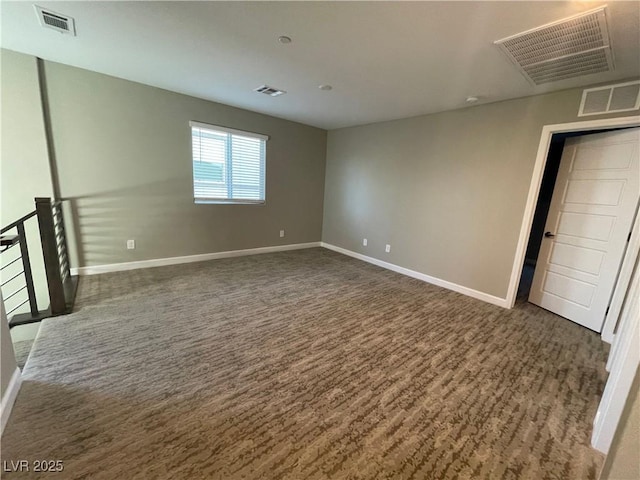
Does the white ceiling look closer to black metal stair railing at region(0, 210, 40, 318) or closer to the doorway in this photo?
black metal stair railing at region(0, 210, 40, 318)

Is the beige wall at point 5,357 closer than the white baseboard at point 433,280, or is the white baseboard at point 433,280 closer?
→ the beige wall at point 5,357

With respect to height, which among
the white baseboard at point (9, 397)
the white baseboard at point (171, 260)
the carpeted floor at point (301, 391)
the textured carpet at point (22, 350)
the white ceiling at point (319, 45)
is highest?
the white ceiling at point (319, 45)

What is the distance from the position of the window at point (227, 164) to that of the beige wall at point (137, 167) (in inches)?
4.6

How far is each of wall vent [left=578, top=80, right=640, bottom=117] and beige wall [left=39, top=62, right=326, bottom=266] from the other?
4023 millimetres

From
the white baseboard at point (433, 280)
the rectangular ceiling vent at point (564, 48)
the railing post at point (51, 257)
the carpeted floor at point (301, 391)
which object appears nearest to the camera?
the carpeted floor at point (301, 391)

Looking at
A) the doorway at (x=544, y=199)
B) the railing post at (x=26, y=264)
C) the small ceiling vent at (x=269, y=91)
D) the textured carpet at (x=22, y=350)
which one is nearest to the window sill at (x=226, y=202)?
the small ceiling vent at (x=269, y=91)

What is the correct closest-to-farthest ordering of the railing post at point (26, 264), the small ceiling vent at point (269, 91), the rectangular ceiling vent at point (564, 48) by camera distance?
the rectangular ceiling vent at point (564, 48) < the railing post at point (26, 264) < the small ceiling vent at point (269, 91)

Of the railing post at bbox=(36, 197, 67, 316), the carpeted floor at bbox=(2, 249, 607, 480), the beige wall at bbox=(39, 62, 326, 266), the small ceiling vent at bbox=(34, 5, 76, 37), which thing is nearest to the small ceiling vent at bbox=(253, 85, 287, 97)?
the beige wall at bbox=(39, 62, 326, 266)

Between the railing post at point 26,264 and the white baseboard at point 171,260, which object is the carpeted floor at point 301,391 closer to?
the railing post at point 26,264

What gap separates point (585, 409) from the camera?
66.6 inches

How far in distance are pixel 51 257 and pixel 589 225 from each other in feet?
17.7

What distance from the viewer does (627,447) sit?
106 cm

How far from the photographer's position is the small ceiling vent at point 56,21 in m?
1.95

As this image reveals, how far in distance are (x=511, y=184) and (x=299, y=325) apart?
2.96 m
